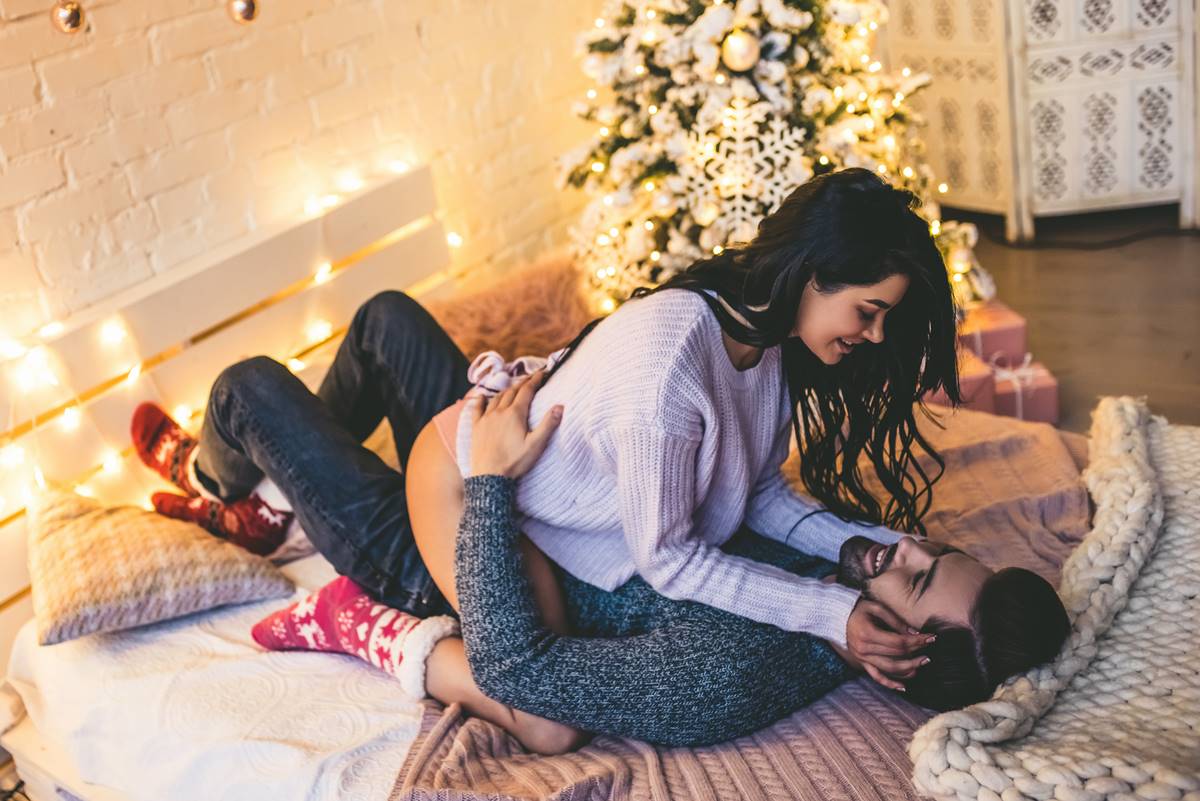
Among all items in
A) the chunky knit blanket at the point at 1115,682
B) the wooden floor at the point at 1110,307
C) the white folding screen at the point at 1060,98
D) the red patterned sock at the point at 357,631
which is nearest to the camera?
the chunky knit blanket at the point at 1115,682

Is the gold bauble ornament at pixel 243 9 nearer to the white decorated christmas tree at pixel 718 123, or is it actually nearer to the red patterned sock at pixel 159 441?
the red patterned sock at pixel 159 441

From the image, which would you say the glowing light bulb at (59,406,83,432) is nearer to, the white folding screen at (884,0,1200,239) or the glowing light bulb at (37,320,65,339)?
the glowing light bulb at (37,320,65,339)

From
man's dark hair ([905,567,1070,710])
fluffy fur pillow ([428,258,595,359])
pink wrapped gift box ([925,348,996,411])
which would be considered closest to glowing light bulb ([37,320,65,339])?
fluffy fur pillow ([428,258,595,359])

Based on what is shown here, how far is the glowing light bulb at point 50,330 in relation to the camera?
7.09ft

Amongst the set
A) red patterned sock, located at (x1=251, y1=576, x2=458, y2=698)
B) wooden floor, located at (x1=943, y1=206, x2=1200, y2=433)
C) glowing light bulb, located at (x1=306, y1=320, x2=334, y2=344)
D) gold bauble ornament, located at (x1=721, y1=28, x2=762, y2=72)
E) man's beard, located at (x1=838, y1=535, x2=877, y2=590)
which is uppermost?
gold bauble ornament, located at (x1=721, y1=28, x2=762, y2=72)

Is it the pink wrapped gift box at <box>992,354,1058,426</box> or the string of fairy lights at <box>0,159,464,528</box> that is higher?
the string of fairy lights at <box>0,159,464,528</box>

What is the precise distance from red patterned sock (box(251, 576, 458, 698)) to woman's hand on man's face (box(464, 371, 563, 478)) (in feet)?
0.91

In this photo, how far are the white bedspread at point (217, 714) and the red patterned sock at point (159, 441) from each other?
15.3 inches

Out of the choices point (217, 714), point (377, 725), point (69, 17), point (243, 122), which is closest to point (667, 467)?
point (377, 725)

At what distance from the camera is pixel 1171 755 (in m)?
1.21

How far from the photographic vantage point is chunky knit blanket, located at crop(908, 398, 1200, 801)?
3.90 feet

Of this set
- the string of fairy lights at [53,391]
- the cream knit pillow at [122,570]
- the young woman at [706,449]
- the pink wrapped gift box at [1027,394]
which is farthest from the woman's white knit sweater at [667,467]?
the pink wrapped gift box at [1027,394]

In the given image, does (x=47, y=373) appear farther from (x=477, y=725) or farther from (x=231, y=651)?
(x=477, y=725)

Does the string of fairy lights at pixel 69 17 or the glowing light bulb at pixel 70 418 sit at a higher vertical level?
the string of fairy lights at pixel 69 17
